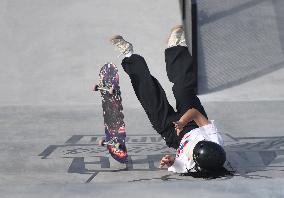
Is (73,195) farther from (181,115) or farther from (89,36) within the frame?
(89,36)

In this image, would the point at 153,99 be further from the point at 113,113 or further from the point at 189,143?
the point at 189,143

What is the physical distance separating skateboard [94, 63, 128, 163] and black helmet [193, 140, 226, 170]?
1.26 metres

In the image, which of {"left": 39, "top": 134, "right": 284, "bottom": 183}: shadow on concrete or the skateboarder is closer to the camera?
the skateboarder

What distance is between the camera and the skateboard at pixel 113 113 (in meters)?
8.46

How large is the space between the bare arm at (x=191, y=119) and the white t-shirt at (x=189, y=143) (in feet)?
0.27

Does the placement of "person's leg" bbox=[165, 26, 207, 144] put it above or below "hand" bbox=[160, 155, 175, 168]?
above

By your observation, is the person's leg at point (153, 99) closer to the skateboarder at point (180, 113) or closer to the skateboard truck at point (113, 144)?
the skateboarder at point (180, 113)

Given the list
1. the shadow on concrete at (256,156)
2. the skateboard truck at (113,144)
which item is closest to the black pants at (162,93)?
the skateboard truck at (113,144)

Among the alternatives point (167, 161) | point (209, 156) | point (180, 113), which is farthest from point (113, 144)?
point (209, 156)

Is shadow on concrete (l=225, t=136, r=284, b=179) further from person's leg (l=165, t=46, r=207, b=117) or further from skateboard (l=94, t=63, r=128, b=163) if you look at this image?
skateboard (l=94, t=63, r=128, b=163)

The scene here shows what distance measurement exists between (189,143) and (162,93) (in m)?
0.87

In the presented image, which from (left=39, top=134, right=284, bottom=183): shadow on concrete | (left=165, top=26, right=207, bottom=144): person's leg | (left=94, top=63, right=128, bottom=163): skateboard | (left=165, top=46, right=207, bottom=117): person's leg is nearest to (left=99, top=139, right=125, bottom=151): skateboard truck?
(left=94, top=63, right=128, bottom=163): skateboard

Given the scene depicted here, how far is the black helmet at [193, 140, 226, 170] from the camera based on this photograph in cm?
757

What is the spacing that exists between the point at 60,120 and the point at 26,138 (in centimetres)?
183
